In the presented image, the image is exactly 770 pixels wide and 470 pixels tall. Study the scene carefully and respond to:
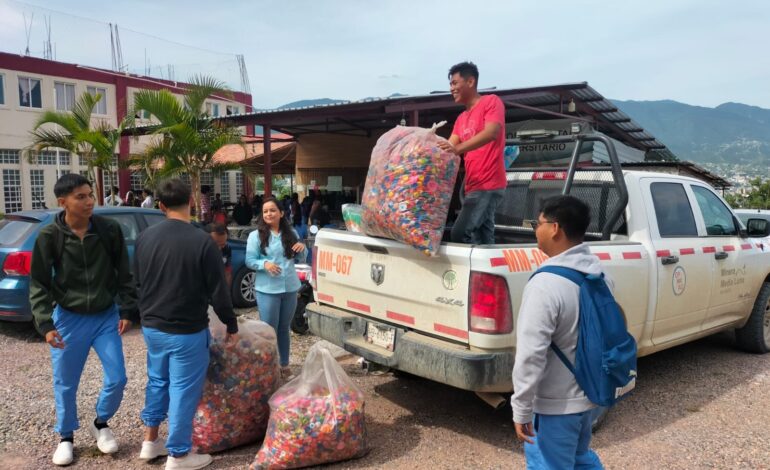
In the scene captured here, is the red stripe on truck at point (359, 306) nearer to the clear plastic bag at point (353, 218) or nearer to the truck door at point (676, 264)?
the clear plastic bag at point (353, 218)

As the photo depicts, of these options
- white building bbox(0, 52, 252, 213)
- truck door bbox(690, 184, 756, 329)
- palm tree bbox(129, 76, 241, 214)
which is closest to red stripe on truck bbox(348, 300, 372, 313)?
truck door bbox(690, 184, 756, 329)

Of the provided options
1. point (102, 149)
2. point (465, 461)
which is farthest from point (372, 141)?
point (465, 461)

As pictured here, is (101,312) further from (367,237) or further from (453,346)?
(453,346)

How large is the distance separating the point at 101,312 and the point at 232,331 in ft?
2.87

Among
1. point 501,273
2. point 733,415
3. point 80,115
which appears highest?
point 80,115

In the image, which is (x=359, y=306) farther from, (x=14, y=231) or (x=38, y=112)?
(x=38, y=112)

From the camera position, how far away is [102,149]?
1245cm

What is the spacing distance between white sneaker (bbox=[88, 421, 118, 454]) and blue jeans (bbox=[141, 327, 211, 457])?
518 millimetres

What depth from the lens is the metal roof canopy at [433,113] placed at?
34.5 feet

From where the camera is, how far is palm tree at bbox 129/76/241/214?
10.3m

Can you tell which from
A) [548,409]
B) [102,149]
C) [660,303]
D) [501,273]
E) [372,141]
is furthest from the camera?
[372,141]

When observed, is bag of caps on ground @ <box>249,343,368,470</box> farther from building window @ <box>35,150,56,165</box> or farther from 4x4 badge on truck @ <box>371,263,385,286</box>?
building window @ <box>35,150,56,165</box>

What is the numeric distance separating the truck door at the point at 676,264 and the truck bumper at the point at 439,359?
1689 millimetres

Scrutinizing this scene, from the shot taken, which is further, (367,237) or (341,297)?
(341,297)
